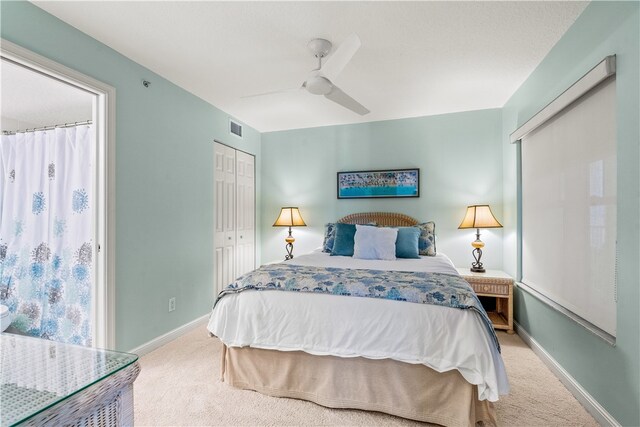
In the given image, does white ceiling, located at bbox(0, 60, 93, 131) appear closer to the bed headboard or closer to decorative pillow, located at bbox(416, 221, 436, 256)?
the bed headboard

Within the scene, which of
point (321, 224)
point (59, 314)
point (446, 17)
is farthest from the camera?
point (321, 224)

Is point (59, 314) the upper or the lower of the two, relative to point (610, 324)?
lower

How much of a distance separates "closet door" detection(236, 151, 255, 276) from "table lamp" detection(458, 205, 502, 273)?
9.69ft

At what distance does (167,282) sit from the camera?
2.98m

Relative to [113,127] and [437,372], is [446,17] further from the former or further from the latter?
[113,127]

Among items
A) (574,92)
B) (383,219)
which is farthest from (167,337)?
(574,92)

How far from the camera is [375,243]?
3.29m

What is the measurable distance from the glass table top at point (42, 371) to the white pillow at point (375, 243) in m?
2.68

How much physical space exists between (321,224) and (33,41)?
137 inches

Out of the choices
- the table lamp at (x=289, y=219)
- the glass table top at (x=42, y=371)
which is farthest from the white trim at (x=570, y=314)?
the table lamp at (x=289, y=219)

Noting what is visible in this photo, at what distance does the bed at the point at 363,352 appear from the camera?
5.58ft

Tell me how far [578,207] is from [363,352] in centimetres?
181

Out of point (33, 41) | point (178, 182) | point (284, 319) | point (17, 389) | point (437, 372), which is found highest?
point (33, 41)

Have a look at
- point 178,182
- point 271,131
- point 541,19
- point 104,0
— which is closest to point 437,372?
point 541,19
